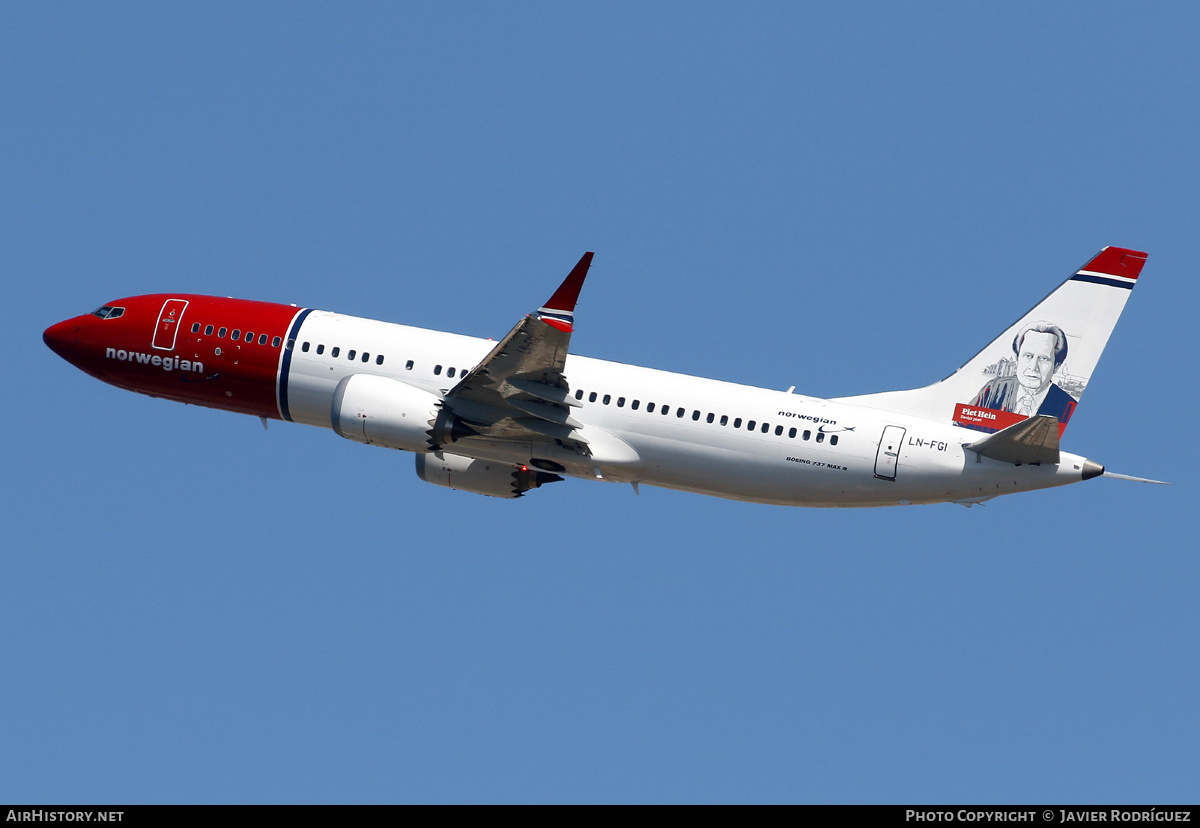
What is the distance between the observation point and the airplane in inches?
1647

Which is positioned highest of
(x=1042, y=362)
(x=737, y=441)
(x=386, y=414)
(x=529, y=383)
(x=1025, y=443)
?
(x=1042, y=362)

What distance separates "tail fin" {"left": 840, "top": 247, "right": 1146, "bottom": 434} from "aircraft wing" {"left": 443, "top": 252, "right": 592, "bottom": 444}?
386 inches

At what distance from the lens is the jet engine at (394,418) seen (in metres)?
43.2

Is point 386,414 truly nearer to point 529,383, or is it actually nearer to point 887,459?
point 529,383

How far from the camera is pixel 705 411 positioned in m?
43.5

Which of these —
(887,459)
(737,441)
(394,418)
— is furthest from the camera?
(394,418)

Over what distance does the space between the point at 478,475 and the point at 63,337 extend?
15.4 metres

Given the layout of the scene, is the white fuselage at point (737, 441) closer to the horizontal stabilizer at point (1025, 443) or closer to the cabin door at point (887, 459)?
the cabin door at point (887, 459)

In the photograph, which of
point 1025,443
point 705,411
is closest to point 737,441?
point 705,411

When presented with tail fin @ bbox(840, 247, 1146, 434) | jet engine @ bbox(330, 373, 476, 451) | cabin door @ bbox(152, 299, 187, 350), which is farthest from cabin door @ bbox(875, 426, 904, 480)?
cabin door @ bbox(152, 299, 187, 350)

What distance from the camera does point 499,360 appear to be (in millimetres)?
41438

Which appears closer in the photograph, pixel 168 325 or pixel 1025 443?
pixel 1025 443
